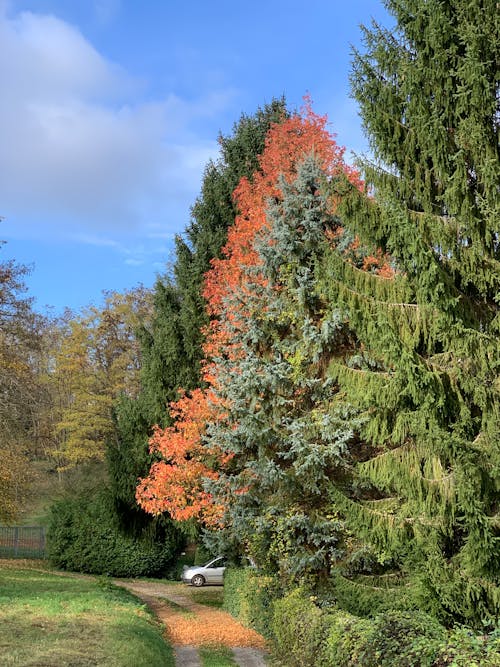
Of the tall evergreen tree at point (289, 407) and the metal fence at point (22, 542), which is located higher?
the tall evergreen tree at point (289, 407)

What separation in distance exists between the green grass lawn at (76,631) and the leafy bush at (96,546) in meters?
9.06

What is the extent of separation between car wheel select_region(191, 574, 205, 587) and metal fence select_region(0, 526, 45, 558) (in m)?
12.3

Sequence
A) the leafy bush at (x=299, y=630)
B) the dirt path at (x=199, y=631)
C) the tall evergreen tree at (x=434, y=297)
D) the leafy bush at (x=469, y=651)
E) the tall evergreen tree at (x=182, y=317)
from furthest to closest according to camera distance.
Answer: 1. the tall evergreen tree at (x=182, y=317)
2. the dirt path at (x=199, y=631)
3. the leafy bush at (x=299, y=630)
4. the tall evergreen tree at (x=434, y=297)
5. the leafy bush at (x=469, y=651)

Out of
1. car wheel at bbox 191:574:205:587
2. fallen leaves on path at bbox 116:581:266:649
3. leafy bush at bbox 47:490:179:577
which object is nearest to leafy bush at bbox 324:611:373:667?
fallen leaves on path at bbox 116:581:266:649

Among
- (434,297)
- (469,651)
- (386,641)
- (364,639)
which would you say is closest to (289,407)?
(434,297)

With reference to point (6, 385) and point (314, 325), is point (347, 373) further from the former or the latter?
point (6, 385)

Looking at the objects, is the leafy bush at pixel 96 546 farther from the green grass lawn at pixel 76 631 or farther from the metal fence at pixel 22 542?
the green grass lawn at pixel 76 631

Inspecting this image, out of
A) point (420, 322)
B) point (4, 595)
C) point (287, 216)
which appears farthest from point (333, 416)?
point (4, 595)

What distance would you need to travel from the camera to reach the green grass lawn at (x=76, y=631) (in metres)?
8.79

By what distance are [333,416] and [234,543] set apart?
594cm

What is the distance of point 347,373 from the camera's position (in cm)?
920

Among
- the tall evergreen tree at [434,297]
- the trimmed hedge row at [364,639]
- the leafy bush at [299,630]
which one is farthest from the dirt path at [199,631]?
the tall evergreen tree at [434,297]

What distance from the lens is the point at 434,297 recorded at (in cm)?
808

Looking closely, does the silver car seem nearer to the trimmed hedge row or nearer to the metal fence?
the metal fence
